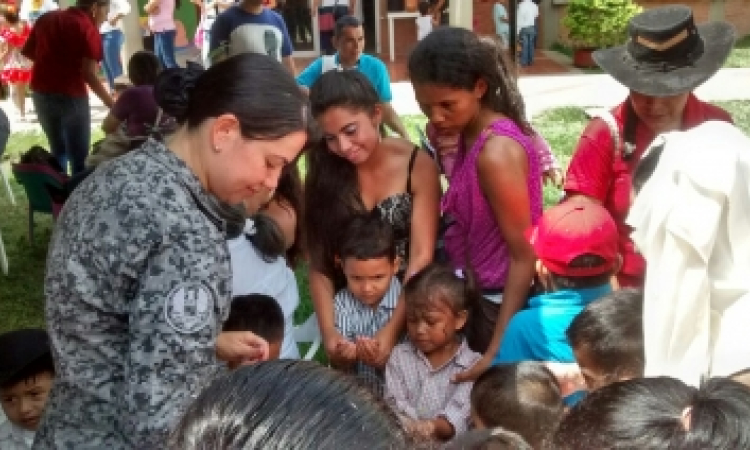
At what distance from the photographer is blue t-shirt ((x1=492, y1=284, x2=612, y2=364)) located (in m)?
2.60

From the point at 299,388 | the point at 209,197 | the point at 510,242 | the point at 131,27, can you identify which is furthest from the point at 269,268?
the point at 131,27

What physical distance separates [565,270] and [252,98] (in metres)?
1.23

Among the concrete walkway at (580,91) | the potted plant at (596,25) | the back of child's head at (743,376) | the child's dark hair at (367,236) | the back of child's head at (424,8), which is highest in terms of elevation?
the back of child's head at (743,376)

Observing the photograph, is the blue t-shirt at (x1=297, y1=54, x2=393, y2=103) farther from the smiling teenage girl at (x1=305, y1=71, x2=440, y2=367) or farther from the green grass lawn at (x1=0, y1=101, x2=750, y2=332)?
the smiling teenage girl at (x1=305, y1=71, x2=440, y2=367)

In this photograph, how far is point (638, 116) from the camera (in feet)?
9.66

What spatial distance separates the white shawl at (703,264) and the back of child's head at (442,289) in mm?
1105

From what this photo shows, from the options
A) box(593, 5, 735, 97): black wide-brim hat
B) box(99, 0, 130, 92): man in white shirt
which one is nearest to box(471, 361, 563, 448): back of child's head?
box(593, 5, 735, 97): black wide-brim hat

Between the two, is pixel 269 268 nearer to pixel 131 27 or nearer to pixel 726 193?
pixel 726 193

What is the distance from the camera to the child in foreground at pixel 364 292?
323cm

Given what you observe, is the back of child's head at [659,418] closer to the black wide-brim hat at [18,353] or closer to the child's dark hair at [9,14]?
the black wide-brim hat at [18,353]

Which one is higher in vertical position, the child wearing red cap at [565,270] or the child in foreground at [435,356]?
the child wearing red cap at [565,270]

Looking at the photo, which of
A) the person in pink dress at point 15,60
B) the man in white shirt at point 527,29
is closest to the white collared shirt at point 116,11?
the person in pink dress at point 15,60

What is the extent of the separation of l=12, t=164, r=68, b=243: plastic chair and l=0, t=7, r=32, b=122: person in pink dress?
546cm

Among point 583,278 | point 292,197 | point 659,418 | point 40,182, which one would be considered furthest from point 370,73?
point 659,418
